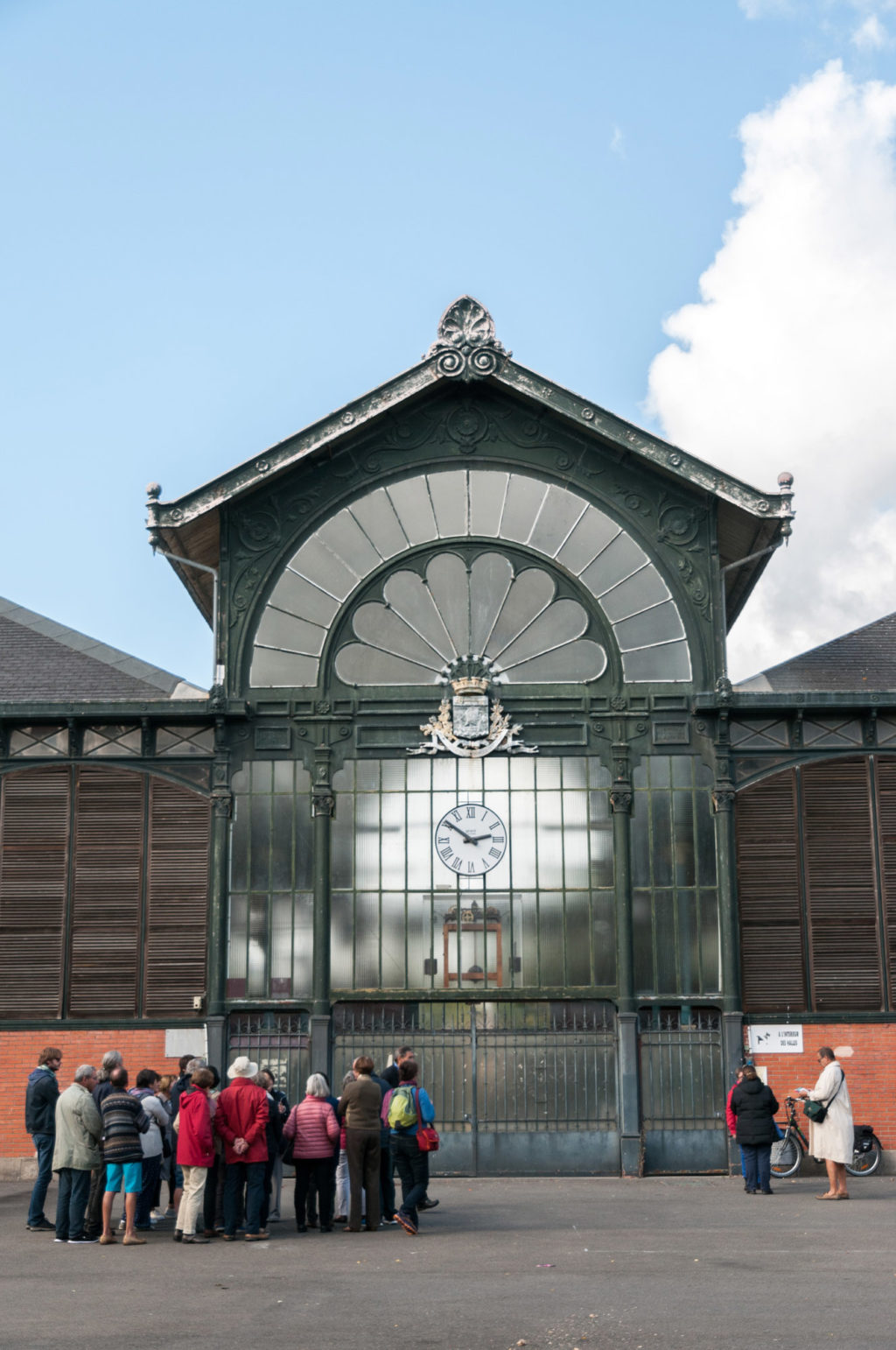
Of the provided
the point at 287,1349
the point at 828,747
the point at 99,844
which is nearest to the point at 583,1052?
the point at 828,747

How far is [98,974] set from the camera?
22.5 metres

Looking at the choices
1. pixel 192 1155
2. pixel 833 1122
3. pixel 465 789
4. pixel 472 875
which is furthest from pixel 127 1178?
pixel 465 789

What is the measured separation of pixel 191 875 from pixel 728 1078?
8144mm

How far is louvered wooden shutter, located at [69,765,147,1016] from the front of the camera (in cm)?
2250

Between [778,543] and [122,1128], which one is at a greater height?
[778,543]

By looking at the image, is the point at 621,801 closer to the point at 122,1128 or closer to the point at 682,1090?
the point at 682,1090

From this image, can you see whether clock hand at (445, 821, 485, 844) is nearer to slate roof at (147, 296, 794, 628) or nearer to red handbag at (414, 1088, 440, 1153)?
slate roof at (147, 296, 794, 628)

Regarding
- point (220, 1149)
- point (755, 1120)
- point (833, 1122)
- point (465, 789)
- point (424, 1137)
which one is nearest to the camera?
point (220, 1149)

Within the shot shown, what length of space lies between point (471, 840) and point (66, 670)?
736cm

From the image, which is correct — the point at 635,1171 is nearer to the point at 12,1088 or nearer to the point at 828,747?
the point at 828,747

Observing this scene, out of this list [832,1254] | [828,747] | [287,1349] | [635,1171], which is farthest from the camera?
[828,747]

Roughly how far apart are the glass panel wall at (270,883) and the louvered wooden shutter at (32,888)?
8.32 ft

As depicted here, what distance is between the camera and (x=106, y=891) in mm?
22797

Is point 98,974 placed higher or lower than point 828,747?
lower
